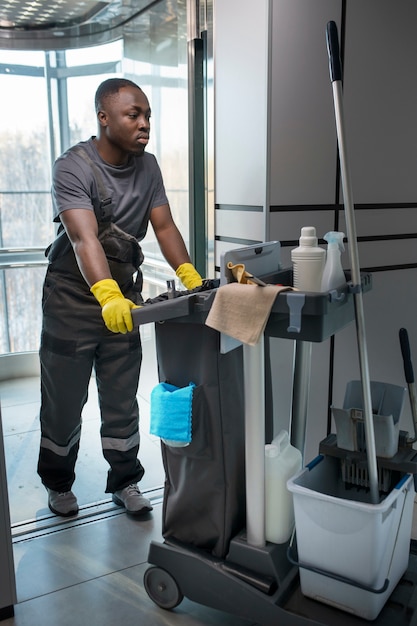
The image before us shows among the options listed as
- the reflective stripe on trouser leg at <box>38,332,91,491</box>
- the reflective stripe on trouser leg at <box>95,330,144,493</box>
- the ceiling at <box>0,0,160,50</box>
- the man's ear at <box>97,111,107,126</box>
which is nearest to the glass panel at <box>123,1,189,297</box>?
the ceiling at <box>0,0,160,50</box>

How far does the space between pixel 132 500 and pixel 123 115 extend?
1405mm

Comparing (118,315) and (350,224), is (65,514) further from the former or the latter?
(350,224)

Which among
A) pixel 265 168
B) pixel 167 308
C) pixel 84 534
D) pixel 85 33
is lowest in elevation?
pixel 84 534

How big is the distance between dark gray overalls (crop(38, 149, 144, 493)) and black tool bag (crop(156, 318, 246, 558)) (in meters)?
0.57

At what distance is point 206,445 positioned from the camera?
167 centimetres

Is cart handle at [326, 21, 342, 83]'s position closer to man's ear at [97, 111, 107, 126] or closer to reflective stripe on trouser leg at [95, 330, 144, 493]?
man's ear at [97, 111, 107, 126]

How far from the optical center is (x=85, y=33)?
328cm

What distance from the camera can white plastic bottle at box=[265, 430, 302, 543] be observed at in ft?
5.50

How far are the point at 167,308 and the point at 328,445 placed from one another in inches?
24.3

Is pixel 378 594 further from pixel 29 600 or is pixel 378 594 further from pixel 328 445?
pixel 29 600

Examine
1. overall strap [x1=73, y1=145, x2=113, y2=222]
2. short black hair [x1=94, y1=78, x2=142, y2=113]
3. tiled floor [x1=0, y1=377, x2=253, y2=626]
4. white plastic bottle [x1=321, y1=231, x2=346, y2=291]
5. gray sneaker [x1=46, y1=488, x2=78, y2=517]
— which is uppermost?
short black hair [x1=94, y1=78, x2=142, y2=113]

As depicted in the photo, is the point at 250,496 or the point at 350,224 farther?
the point at 250,496

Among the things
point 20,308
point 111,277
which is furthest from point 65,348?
point 20,308

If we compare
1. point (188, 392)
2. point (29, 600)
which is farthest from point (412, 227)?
point (29, 600)
